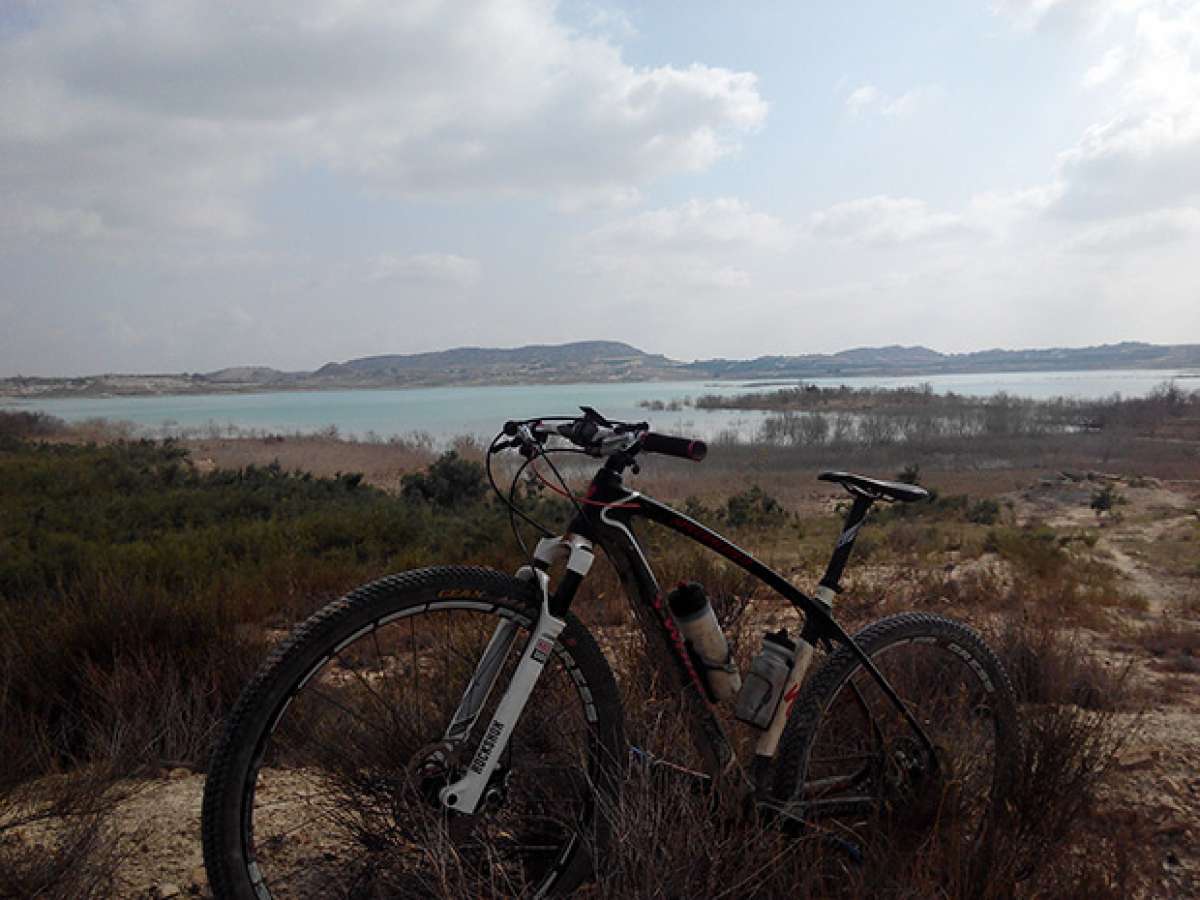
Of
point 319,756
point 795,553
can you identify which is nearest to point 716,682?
point 319,756

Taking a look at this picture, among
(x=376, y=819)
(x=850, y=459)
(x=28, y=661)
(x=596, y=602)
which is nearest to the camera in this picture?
(x=376, y=819)

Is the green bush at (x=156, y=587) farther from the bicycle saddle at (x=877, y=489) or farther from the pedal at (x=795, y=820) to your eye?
the bicycle saddle at (x=877, y=489)

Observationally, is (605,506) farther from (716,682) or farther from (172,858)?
(172,858)

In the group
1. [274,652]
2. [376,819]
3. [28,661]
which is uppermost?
[274,652]

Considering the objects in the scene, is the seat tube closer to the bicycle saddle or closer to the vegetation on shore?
the bicycle saddle

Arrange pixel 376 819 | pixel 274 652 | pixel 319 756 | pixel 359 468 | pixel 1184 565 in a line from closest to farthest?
pixel 274 652 → pixel 376 819 → pixel 319 756 → pixel 1184 565 → pixel 359 468

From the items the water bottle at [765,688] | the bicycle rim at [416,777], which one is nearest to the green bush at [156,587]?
the bicycle rim at [416,777]

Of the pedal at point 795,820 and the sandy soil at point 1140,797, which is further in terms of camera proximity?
the sandy soil at point 1140,797

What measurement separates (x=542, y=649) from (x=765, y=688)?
0.69 m

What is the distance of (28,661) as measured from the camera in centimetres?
385

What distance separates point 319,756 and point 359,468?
35.5m

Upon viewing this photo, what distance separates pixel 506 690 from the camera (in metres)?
1.82

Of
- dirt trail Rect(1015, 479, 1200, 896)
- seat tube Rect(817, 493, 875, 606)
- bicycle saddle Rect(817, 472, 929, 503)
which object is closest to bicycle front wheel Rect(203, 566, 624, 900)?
seat tube Rect(817, 493, 875, 606)

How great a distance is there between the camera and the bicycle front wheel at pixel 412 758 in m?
1.54
